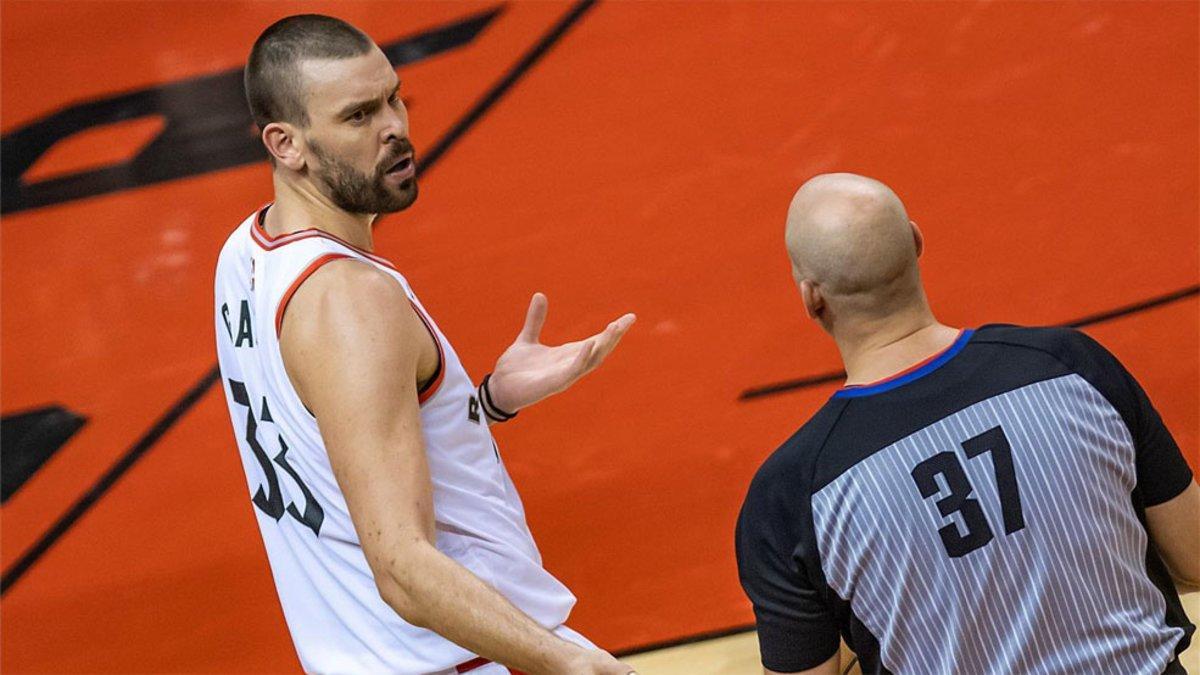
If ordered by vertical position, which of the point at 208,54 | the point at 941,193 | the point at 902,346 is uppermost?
the point at 902,346

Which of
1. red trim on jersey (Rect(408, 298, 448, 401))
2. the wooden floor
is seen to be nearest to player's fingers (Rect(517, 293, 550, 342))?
red trim on jersey (Rect(408, 298, 448, 401))

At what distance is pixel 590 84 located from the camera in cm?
308

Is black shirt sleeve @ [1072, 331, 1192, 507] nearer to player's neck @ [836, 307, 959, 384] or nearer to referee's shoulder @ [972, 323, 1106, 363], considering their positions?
referee's shoulder @ [972, 323, 1106, 363]

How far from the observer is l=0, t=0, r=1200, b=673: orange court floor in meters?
3.02

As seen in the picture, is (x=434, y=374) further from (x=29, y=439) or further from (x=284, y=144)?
(x=29, y=439)

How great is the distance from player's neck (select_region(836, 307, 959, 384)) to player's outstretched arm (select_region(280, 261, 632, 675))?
461 millimetres

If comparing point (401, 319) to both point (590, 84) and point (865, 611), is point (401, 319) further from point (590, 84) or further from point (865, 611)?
point (590, 84)

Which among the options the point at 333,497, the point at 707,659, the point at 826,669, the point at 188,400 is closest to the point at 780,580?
the point at 826,669

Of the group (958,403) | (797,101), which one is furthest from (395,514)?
(797,101)

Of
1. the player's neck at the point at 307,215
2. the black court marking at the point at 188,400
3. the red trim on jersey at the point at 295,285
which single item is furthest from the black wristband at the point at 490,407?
the black court marking at the point at 188,400

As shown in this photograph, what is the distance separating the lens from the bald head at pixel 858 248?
164cm

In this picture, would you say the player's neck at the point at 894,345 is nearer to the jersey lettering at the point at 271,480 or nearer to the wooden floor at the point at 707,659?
the jersey lettering at the point at 271,480

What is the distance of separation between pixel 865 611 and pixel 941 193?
176 cm

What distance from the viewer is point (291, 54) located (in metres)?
1.85
